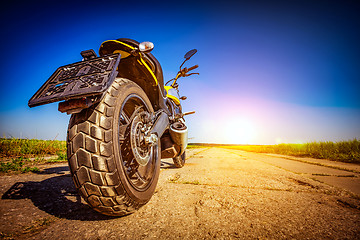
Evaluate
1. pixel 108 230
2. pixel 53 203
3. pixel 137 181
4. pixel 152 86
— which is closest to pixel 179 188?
pixel 137 181

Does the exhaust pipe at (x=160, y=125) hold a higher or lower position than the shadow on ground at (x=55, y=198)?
higher

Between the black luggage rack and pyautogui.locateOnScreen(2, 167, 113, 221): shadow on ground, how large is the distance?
0.77m

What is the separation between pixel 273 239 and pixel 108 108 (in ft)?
4.10

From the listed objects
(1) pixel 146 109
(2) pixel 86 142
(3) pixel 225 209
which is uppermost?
(1) pixel 146 109

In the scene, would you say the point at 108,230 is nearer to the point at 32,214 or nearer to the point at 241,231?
the point at 32,214

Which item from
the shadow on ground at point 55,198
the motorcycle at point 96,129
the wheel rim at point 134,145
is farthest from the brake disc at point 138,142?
the shadow on ground at point 55,198

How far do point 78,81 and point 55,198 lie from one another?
3.39 ft

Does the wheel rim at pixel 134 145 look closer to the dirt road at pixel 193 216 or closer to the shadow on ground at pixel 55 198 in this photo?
the dirt road at pixel 193 216

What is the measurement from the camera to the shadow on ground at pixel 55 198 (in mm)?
965

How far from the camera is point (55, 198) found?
119cm

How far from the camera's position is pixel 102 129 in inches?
37.0

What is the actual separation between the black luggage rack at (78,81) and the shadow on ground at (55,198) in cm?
77

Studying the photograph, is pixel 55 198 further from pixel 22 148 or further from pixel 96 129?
pixel 22 148

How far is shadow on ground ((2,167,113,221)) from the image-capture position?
0.97m
